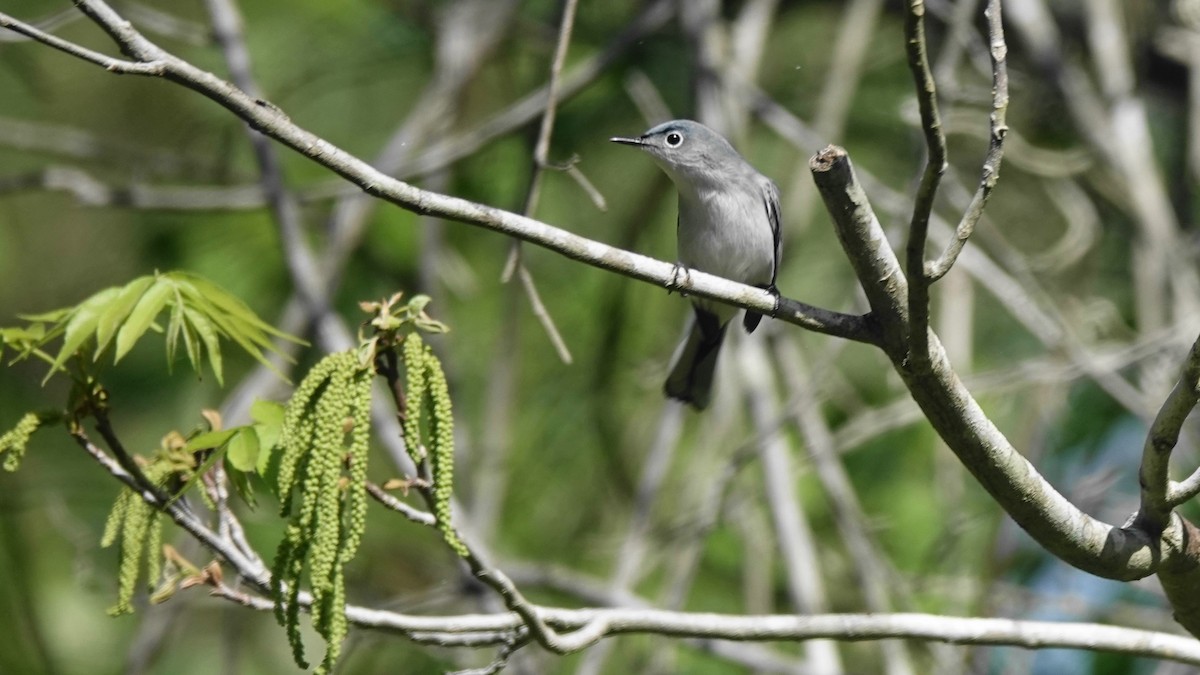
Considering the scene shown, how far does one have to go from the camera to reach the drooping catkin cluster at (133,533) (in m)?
2.10

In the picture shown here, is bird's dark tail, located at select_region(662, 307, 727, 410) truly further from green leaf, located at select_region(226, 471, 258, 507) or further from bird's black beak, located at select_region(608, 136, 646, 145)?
green leaf, located at select_region(226, 471, 258, 507)

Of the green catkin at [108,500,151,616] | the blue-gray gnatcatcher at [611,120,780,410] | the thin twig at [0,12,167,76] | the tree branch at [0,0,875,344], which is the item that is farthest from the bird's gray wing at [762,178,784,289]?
the thin twig at [0,12,167,76]

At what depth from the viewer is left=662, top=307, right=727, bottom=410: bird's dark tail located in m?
4.08

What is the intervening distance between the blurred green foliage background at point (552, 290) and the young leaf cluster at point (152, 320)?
2868 millimetres

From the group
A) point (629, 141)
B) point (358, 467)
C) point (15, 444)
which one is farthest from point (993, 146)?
point (629, 141)

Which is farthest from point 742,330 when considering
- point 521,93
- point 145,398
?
point 145,398

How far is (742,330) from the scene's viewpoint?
4.96m

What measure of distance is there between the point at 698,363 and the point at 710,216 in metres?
0.50

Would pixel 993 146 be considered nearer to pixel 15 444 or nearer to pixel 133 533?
pixel 133 533

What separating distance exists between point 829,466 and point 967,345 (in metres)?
0.99

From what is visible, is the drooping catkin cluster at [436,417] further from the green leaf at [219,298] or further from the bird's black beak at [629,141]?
the bird's black beak at [629,141]

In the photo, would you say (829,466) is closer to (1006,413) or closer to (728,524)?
(728,524)

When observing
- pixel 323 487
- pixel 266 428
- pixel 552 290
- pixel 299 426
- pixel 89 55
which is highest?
pixel 552 290

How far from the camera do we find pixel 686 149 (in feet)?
13.1
